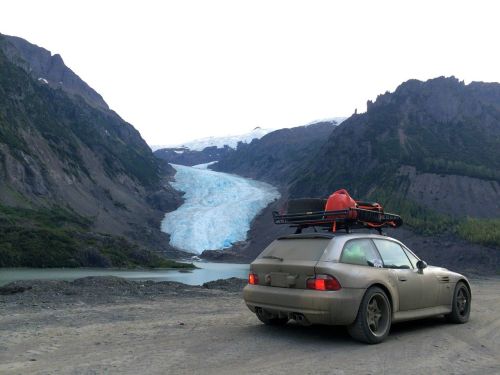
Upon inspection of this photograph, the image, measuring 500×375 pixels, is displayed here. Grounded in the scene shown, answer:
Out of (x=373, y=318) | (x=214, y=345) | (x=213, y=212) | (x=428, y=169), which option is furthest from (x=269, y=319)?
(x=213, y=212)

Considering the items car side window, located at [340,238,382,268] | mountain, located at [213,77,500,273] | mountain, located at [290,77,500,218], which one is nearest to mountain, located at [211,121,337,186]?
mountain, located at [290,77,500,218]

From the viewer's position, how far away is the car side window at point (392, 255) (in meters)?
8.05

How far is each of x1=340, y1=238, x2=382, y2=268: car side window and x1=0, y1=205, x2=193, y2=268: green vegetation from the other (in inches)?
1831

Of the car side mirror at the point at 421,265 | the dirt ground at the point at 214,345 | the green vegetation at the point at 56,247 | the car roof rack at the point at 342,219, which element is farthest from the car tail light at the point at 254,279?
the green vegetation at the point at 56,247

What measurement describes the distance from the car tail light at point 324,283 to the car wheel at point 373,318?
0.49m

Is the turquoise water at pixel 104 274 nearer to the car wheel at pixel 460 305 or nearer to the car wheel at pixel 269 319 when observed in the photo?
the car wheel at pixel 269 319

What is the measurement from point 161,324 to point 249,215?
86420 mm

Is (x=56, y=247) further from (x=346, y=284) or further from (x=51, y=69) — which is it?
(x=51, y=69)

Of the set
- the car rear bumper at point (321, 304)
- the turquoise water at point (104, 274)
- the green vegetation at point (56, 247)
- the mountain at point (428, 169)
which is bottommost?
the turquoise water at point (104, 274)

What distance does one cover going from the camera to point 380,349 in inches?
271

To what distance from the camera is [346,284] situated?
711 centimetres

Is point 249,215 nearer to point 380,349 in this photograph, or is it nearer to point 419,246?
point 419,246

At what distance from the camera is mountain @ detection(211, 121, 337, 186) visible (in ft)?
496

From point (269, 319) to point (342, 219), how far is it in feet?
6.80
